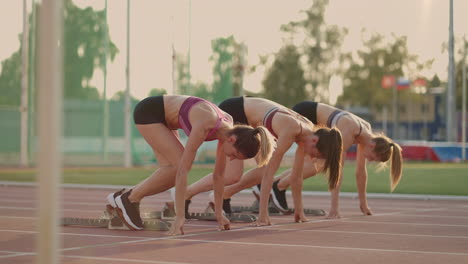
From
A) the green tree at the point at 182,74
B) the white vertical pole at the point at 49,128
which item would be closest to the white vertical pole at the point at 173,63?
the green tree at the point at 182,74

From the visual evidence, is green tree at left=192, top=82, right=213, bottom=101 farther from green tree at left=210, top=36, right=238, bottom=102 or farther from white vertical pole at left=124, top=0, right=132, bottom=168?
white vertical pole at left=124, top=0, right=132, bottom=168

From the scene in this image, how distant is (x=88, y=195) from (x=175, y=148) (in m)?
7.08

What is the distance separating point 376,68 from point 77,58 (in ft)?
164

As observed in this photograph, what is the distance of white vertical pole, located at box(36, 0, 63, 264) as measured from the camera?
347cm

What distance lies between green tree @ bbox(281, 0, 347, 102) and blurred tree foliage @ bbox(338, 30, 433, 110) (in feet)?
10.8

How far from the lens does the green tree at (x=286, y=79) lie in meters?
70.6

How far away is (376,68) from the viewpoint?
77.2 metres

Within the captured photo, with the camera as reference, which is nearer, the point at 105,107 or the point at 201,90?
the point at 105,107

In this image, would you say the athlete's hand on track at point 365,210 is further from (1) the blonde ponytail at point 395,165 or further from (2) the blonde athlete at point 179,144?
(2) the blonde athlete at point 179,144

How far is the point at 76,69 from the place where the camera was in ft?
98.8

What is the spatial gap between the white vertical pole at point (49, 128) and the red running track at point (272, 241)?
309 cm

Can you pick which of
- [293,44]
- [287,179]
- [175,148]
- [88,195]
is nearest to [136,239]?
[175,148]

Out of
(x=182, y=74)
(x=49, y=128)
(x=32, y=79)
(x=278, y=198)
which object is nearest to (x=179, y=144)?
(x=278, y=198)

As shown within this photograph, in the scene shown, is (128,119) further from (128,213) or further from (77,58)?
(128,213)
